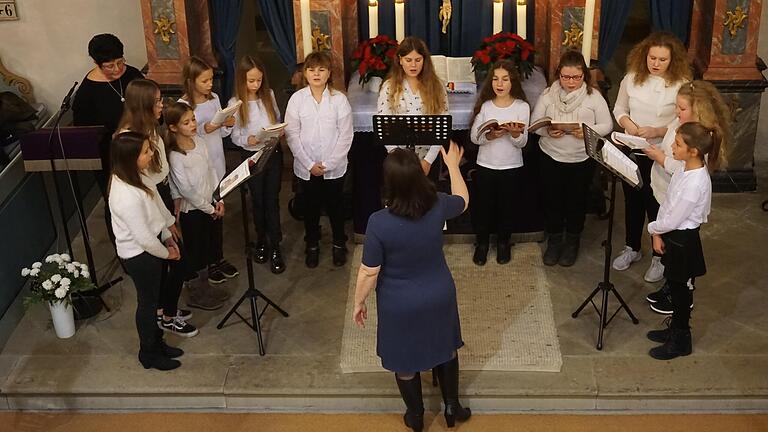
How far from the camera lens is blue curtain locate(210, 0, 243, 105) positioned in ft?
24.5

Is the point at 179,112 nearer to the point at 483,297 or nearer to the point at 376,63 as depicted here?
the point at 376,63

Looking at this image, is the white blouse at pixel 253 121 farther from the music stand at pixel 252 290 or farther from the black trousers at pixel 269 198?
the music stand at pixel 252 290

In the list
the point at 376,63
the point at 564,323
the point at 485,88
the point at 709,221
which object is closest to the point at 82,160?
the point at 376,63

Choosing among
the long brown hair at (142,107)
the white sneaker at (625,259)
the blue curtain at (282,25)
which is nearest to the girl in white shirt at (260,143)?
the long brown hair at (142,107)

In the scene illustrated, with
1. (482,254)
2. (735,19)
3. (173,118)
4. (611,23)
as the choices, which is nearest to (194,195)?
(173,118)

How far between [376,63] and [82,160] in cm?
206

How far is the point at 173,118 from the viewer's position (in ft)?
18.1

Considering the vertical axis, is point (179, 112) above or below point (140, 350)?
above

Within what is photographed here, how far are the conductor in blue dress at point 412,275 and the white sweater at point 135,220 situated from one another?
3.93 feet

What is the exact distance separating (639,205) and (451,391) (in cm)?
202

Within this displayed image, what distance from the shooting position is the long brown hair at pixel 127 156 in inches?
196

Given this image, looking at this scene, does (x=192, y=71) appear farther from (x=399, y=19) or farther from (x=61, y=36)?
(x=61, y=36)

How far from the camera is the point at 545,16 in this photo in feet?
23.2

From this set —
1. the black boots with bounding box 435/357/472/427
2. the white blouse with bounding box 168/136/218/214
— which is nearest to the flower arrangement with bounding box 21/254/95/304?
the white blouse with bounding box 168/136/218/214
